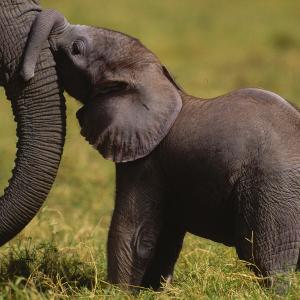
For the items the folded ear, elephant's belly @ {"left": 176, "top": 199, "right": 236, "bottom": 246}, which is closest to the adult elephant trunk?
the folded ear

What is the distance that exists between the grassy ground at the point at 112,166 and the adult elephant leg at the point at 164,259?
0.16m

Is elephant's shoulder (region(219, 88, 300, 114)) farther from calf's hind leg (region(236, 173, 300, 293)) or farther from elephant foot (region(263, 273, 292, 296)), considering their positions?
elephant foot (region(263, 273, 292, 296))

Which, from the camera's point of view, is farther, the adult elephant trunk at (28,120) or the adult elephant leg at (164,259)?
the adult elephant leg at (164,259)

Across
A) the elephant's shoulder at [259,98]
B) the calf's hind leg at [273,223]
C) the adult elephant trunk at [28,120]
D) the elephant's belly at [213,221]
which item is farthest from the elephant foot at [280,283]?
the adult elephant trunk at [28,120]

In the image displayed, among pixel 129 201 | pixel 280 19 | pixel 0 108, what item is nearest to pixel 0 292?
pixel 129 201

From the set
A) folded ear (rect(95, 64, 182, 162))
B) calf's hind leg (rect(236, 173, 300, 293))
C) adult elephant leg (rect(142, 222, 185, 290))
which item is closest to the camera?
calf's hind leg (rect(236, 173, 300, 293))

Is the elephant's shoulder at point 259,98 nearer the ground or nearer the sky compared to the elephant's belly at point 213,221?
nearer the sky

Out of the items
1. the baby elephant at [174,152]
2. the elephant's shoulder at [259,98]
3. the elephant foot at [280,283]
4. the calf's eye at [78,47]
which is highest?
the calf's eye at [78,47]

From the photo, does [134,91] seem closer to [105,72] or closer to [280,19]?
[105,72]

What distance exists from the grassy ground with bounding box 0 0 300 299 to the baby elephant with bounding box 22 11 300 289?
0.28 metres

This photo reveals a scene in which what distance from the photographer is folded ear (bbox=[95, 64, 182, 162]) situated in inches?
236

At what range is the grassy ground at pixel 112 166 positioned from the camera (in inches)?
242

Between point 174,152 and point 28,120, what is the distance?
88 cm

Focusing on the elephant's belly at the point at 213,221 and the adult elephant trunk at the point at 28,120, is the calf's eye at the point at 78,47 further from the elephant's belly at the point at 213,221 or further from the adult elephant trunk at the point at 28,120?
the elephant's belly at the point at 213,221
